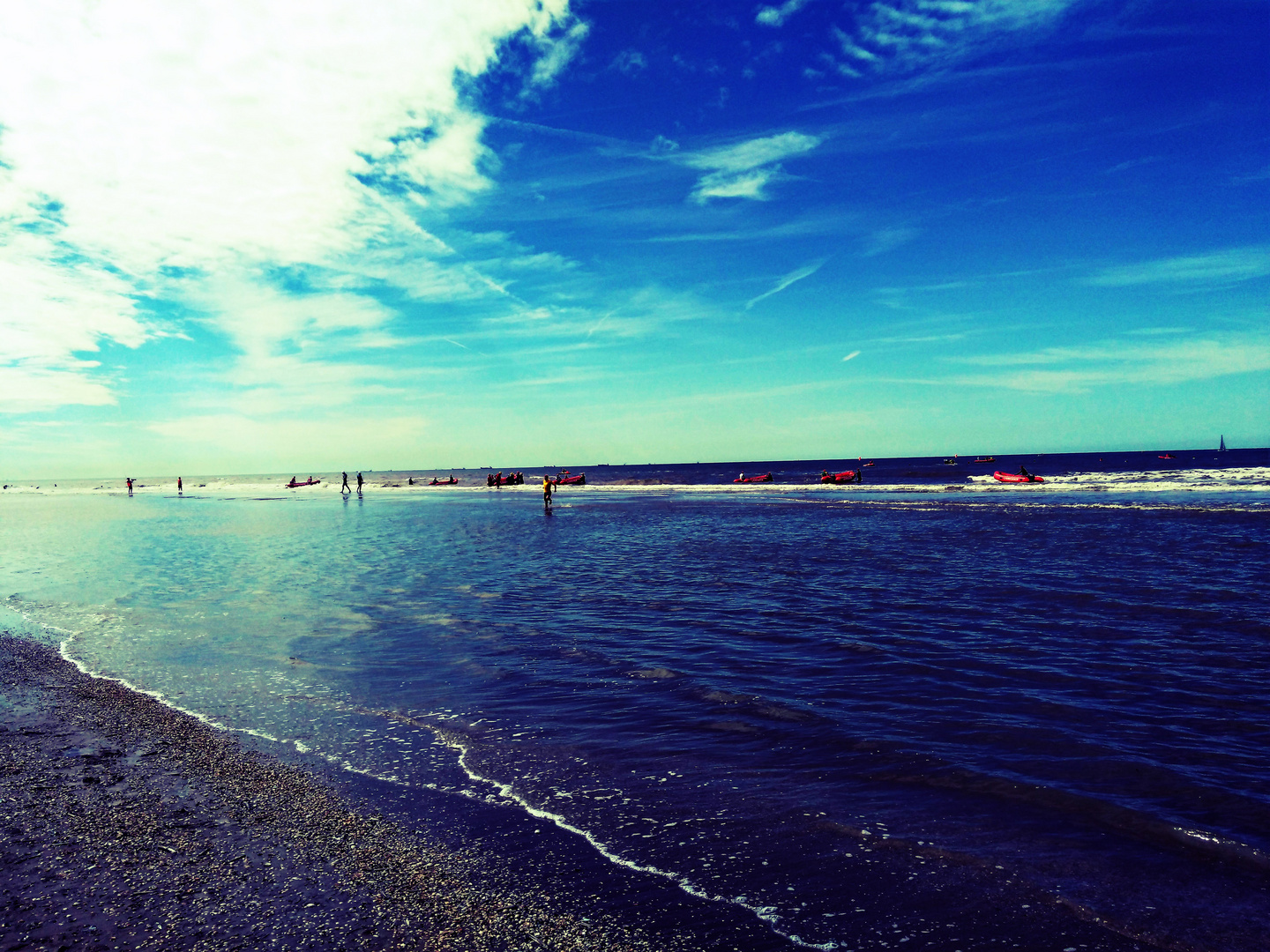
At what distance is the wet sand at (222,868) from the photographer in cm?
442

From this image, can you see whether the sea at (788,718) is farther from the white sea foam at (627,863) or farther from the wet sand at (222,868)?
the wet sand at (222,868)

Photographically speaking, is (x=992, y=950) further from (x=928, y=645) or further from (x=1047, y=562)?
(x=1047, y=562)

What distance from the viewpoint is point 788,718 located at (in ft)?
27.5

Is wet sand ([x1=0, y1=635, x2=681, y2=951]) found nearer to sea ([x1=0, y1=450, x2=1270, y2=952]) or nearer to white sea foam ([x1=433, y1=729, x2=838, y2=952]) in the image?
sea ([x1=0, y1=450, x2=1270, y2=952])

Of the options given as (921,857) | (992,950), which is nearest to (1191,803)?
(921,857)

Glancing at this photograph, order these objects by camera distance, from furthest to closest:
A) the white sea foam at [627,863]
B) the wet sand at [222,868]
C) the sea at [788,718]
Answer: the sea at [788,718], the white sea foam at [627,863], the wet sand at [222,868]

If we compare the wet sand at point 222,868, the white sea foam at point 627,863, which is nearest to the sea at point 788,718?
the white sea foam at point 627,863

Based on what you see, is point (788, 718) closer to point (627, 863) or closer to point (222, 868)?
point (627, 863)

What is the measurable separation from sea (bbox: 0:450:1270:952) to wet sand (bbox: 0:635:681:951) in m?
0.38

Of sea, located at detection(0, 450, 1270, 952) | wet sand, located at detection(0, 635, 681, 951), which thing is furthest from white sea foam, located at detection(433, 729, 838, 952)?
wet sand, located at detection(0, 635, 681, 951)

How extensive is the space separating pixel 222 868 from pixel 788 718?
5851 mm

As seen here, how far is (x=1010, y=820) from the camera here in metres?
5.89

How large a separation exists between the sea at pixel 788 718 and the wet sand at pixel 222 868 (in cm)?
38

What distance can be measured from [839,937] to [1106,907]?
1.91m
